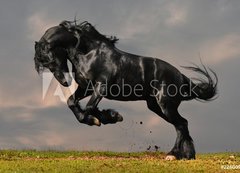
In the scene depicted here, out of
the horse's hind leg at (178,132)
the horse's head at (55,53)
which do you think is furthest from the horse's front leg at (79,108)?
the horse's hind leg at (178,132)

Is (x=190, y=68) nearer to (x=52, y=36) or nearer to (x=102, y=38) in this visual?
(x=102, y=38)

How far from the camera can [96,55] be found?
47.6 ft

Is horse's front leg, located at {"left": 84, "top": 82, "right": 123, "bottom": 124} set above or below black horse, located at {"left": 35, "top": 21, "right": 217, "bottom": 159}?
below

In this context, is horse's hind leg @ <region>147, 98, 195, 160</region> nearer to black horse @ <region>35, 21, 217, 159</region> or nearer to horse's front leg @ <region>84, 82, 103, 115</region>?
black horse @ <region>35, 21, 217, 159</region>

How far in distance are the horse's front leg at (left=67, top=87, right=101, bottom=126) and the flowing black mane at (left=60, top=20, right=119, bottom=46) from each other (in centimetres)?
151

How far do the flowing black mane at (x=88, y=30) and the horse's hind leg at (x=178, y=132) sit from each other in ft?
6.54

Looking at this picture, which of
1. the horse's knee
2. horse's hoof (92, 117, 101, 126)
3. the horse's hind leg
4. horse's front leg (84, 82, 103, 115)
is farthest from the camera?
the horse's hind leg

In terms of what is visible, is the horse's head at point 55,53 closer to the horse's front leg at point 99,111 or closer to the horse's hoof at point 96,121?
the horse's front leg at point 99,111

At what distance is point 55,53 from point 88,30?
116cm

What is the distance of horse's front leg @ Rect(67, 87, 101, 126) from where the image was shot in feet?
45.2

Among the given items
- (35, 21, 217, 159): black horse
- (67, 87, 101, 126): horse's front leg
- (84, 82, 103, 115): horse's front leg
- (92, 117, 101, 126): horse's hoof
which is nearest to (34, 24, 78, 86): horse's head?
(35, 21, 217, 159): black horse

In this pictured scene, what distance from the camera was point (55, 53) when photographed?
14.6m

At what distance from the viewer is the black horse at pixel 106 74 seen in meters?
14.2

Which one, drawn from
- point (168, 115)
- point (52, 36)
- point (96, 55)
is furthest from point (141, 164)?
point (52, 36)
